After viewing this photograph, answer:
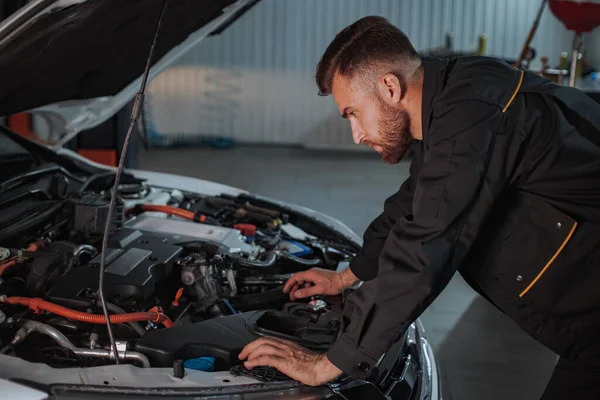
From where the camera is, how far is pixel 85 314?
1.69m

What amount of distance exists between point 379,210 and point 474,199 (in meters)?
4.61

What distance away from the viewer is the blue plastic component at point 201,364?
5.15ft

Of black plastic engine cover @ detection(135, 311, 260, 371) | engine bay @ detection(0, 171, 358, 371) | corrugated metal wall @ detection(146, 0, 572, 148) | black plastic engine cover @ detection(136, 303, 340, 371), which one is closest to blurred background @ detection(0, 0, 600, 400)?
corrugated metal wall @ detection(146, 0, 572, 148)

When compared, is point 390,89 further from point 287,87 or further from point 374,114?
point 287,87

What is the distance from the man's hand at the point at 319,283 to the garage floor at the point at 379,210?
88 cm

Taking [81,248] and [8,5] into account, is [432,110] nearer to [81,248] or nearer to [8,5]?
[81,248]

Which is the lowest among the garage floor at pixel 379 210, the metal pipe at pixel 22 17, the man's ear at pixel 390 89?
the garage floor at pixel 379 210

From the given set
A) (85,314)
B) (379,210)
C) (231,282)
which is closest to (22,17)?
(85,314)

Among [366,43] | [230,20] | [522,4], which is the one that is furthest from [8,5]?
[522,4]

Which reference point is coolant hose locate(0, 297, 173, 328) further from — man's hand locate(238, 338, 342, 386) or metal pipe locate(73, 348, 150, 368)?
man's hand locate(238, 338, 342, 386)

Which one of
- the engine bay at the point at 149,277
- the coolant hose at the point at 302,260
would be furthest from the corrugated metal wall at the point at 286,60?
the coolant hose at the point at 302,260

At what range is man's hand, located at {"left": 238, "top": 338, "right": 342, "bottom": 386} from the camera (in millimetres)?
1476

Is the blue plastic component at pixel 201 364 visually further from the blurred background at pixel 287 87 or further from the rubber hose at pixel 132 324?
the blurred background at pixel 287 87

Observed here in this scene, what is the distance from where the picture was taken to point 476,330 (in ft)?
11.4
